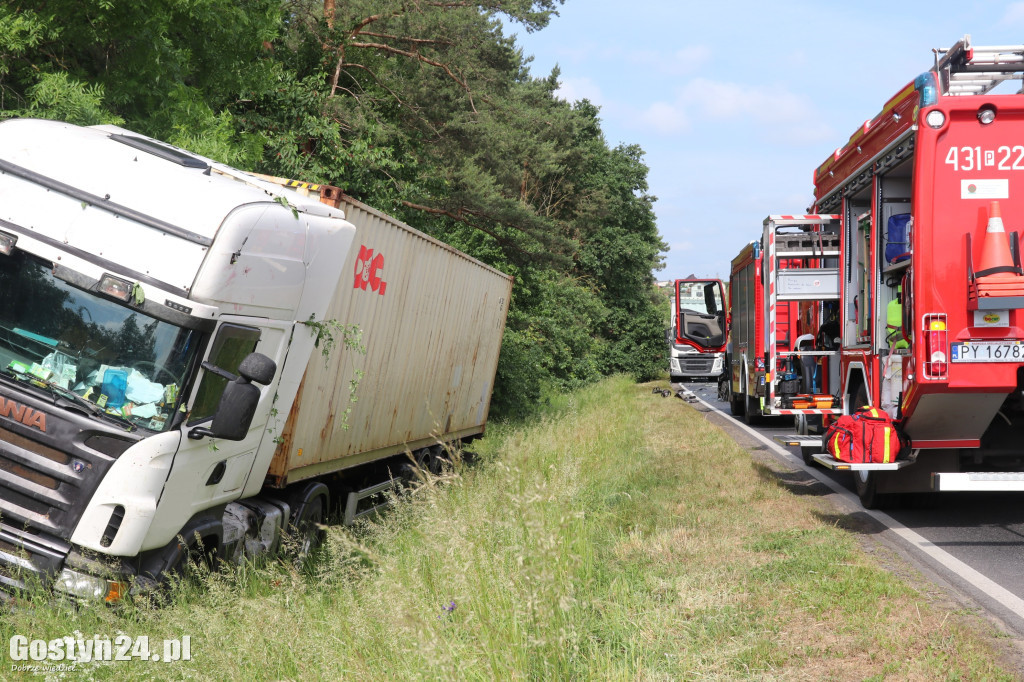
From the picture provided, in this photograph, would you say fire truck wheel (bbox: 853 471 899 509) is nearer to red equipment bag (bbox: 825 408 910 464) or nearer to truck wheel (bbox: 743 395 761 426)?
red equipment bag (bbox: 825 408 910 464)

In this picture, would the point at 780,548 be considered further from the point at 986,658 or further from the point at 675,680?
the point at 675,680

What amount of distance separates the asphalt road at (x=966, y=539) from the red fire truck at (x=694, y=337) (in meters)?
22.7

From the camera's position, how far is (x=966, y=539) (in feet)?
25.2

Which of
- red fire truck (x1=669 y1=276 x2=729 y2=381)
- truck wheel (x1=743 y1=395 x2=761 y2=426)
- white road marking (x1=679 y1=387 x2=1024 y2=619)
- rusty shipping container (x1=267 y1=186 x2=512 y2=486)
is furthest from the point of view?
red fire truck (x1=669 y1=276 x2=729 y2=381)

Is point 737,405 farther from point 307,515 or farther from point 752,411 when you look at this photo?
point 307,515

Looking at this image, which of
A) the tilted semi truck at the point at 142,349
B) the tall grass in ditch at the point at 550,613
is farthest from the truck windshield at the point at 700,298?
the tilted semi truck at the point at 142,349

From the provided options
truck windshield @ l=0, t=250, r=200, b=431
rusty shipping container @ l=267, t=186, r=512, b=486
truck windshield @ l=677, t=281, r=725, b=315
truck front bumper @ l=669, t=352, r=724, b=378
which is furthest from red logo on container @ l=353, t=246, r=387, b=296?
truck front bumper @ l=669, t=352, r=724, b=378

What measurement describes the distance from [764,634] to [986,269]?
4.10 meters

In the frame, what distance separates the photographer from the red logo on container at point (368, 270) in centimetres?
805

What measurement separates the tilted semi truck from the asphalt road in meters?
4.82

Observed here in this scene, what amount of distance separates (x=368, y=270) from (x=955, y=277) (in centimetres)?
505

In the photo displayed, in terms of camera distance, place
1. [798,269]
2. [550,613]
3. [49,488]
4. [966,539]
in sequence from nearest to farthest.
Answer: [550,613]
[49,488]
[966,539]
[798,269]

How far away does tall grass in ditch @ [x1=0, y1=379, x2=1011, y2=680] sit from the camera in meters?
4.37

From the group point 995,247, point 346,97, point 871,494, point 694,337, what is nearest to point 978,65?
point 995,247
